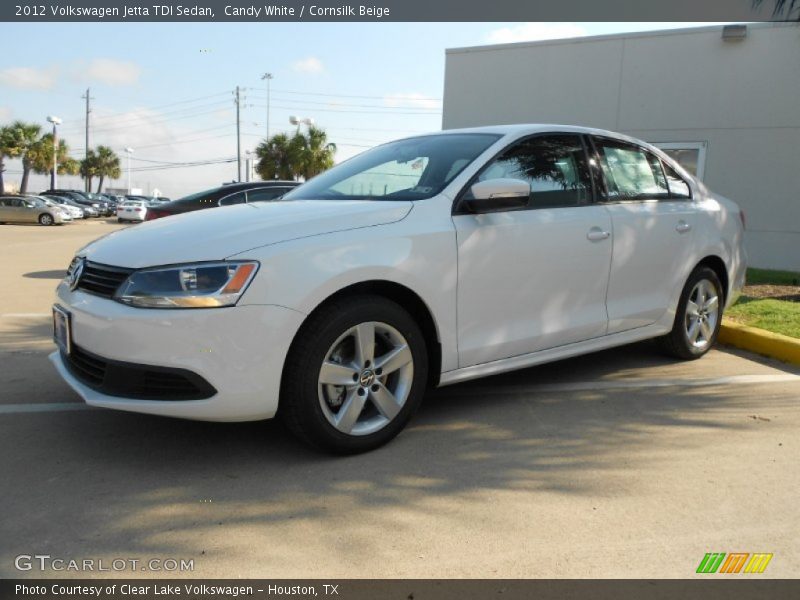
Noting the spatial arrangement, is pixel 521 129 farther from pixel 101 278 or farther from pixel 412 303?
pixel 101 278

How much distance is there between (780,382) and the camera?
4680mm

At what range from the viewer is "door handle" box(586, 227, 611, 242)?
409 cm

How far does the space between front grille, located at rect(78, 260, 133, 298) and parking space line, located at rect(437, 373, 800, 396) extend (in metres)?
2.13

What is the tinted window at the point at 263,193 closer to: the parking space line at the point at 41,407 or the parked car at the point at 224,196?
the parked car at the point at 224,196

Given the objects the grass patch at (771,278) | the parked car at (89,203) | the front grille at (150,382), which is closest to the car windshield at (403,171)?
the front grille at (150,382)

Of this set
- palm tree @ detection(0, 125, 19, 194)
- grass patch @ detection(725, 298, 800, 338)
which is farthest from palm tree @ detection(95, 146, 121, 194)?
grass patch @ detection(725, 298, 800, 338)

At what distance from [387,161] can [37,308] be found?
4904 mm

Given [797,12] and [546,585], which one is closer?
[546,585]

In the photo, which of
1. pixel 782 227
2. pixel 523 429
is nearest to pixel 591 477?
pixel 523 429

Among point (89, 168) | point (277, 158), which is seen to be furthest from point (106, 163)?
point (277, 158)

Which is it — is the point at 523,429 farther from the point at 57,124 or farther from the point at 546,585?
the point at 57,124

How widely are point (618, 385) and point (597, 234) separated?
1079mm
